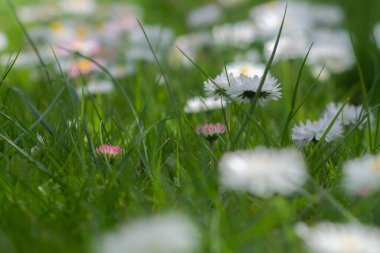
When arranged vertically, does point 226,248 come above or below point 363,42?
below

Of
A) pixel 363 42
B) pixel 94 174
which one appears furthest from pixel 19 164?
pixel 363 42

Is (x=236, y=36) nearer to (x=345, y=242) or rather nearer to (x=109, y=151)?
(x=109, y=151)

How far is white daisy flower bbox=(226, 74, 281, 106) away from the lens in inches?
47.9

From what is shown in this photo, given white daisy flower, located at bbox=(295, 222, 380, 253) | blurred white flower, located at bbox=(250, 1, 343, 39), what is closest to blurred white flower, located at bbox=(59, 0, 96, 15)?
blurred white flower, located at bbox=(250, 1, 343, 39)

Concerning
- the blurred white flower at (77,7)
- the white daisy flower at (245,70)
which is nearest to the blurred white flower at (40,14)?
the blurred white flower at (77,7)

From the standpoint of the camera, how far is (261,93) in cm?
123

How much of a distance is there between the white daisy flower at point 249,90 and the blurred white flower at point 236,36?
146 centimetres

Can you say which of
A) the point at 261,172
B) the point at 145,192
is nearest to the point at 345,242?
the point at 261,172

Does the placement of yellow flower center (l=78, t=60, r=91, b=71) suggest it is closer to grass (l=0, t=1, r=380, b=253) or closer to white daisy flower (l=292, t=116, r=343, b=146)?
grass (l=0, t=1, r=380, b=253)

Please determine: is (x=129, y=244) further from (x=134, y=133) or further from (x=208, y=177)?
(x=134, y=133)

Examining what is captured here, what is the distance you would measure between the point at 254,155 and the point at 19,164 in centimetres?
43

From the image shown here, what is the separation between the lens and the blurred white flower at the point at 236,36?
273cm

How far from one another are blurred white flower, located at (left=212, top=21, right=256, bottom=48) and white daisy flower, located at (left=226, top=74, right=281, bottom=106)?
1461mm

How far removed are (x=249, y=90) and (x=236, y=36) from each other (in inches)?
64.7
